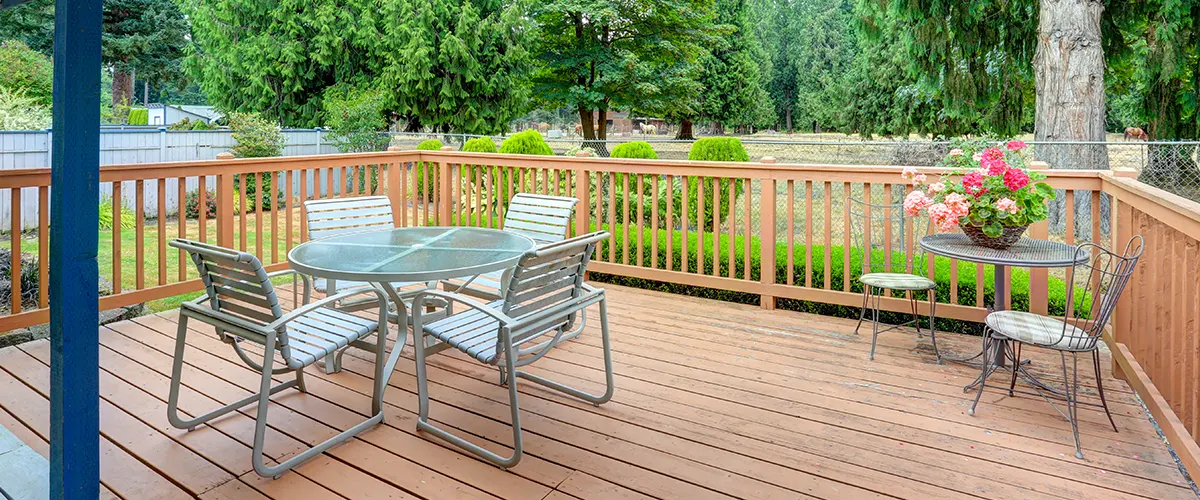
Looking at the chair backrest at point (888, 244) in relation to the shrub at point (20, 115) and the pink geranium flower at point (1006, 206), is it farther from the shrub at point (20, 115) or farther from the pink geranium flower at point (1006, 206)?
the shrub at point (20, 115)

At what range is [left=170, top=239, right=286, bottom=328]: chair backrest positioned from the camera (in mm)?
2188

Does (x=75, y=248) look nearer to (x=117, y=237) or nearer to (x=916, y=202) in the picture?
(x=117, y=237)

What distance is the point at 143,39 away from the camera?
18.3 meters

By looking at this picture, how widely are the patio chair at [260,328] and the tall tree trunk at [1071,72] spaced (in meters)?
8.15

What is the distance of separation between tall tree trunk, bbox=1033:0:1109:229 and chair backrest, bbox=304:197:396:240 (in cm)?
747

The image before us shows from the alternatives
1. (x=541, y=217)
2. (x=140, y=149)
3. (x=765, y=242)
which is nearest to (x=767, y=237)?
(x=765, y=242)

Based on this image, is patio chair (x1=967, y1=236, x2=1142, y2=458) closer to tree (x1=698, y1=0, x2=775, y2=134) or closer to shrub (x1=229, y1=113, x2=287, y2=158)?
shrub (x1=229, y1=113, x2=287, y2=158)

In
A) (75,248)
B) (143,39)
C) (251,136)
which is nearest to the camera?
(75,248)

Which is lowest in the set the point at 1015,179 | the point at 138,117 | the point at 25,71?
the point at 1015,179

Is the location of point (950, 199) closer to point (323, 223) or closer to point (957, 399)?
point (957, 399)

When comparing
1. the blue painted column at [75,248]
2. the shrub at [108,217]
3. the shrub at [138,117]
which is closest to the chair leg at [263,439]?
the blue painted column at [75,248]

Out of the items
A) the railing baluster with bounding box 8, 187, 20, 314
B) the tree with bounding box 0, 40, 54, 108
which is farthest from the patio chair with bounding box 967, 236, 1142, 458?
the tree with bounding box 0, 40, 54, 108

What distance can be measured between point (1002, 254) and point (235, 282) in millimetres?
2893

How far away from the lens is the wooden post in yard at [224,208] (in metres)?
4.28
